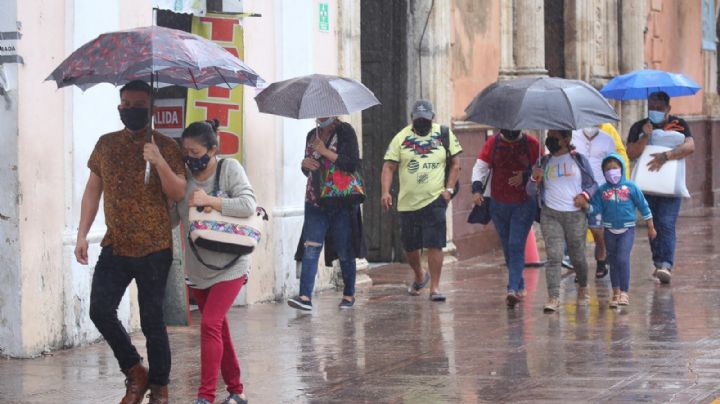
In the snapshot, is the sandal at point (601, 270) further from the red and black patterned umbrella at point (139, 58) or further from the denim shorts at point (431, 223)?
the red and black patterned umbrella at point (139, 58)

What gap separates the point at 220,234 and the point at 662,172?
7.34m

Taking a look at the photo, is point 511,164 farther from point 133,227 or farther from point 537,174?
point 133,227

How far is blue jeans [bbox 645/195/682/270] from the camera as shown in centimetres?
1416

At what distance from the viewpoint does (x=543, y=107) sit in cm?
1155

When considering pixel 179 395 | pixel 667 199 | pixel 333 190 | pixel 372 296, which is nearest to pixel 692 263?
pixel 667 199

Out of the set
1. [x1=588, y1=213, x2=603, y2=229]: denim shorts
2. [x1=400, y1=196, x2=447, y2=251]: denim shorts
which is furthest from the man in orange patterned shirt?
[x1=588, y1=213, x2=603, y2=229]: denim shorts

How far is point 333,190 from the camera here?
40.0ft

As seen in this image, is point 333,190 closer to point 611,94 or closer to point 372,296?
point 372,296

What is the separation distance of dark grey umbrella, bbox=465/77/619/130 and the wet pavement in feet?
4.91

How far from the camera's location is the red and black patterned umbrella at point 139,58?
24.6ft

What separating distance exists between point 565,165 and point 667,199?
105 inches

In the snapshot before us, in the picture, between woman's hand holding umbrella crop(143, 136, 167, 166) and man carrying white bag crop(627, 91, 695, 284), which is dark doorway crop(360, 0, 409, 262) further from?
woman's hand holding umbrella crop(143, 136, 167, 166)

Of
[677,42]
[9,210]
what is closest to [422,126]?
[9,210]

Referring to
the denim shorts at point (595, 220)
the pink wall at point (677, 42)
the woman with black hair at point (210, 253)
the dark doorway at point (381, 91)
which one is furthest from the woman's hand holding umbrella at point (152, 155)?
the pink wall at point (677, 42)
